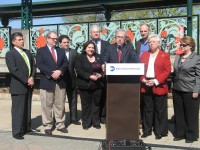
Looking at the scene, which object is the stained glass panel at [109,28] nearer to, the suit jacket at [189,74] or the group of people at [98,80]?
the group of people at [98,80]

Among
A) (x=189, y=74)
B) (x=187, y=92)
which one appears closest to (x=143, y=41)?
(x=189, y=74)

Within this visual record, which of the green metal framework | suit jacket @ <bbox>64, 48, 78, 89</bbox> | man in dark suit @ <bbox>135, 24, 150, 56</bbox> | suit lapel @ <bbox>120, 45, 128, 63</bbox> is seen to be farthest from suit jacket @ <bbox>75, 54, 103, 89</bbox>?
the green metal framework

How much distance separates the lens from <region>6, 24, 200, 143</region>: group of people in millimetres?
6852

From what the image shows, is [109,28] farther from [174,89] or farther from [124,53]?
[174,89]

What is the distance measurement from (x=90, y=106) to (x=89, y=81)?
600 millimetres

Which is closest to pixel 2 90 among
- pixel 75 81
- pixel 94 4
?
pixel 75 81

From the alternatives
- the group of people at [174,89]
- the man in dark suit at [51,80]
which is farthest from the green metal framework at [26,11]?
the group of people at [174,89]

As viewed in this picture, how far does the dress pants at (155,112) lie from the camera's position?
7130 millimetres

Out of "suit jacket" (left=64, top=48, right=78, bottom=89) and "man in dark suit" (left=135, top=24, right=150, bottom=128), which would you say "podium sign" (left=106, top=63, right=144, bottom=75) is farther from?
"suit jacket" (left=64, top=48, right=78, bottom=89)

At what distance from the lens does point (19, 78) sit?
23.3 ft

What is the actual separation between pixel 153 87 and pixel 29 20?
1498 cm

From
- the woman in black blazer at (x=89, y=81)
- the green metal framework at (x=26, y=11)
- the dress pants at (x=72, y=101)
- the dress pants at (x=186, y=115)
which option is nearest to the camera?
the dress pants at (x=186, y=115)

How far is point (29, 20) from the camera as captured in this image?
68.4 feet

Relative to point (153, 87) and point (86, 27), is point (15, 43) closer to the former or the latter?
point (153, 87)
